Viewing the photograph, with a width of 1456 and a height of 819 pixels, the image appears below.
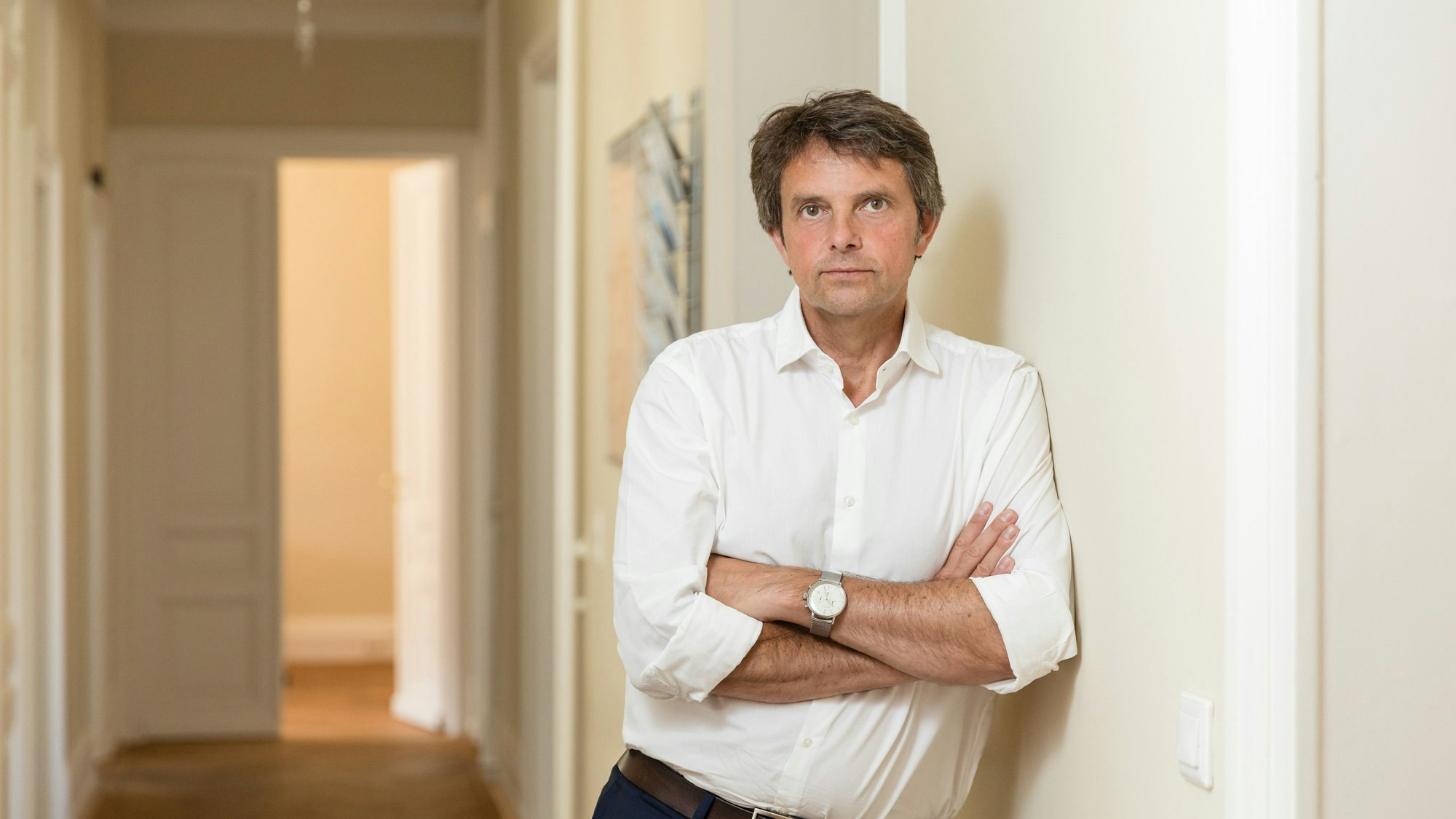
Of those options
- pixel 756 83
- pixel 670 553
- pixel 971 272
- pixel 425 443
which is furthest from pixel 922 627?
pixel 425 443

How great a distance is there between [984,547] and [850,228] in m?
0.40

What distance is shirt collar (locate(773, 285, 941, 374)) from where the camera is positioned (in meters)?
1.62

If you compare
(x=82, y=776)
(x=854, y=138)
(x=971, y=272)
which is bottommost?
(x=82, y=776)

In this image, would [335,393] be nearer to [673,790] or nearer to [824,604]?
[673,790]

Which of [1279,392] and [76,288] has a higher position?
[76,288]

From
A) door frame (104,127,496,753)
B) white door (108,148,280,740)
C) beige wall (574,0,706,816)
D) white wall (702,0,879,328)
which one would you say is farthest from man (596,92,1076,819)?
white door (108,148,280,740)

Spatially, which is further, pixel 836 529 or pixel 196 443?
pixel 196 443

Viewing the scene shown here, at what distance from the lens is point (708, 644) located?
4.83ft

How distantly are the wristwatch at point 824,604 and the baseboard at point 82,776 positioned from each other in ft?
13.2

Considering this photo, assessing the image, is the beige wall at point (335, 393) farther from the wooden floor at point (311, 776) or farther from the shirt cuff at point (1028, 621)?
the shirt cuff at point (1028, 621)

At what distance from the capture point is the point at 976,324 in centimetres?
186

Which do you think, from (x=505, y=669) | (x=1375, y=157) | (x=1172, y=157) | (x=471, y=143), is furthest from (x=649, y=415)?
(x=471, y=143)

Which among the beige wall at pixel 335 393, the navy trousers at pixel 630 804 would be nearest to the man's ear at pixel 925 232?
the navy trousers at pixel 630 804

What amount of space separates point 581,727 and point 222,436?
3.21 m
